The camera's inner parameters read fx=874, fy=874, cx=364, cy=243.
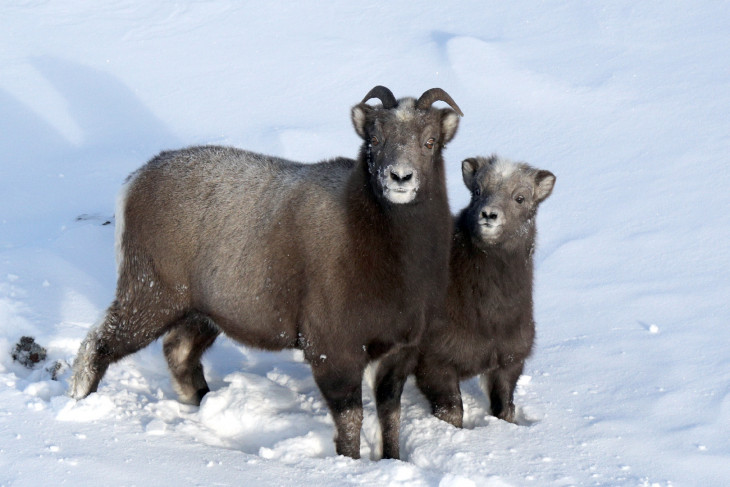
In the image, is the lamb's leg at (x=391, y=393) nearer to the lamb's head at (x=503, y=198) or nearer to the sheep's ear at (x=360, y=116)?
the lamb's head at (x=503, y=198)

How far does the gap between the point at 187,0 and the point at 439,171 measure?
1472 centimetres

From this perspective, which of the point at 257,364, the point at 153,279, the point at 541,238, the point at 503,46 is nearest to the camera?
the point at 153,279

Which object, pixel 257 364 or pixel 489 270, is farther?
pixel 257 364

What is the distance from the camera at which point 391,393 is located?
8.00 metres

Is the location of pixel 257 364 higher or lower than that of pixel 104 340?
lower

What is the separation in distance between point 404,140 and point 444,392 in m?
2.48

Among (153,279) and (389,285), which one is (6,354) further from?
(389,285)

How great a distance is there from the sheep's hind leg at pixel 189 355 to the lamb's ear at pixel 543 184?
11.4 ft

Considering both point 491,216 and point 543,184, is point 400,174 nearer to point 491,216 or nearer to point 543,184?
point 491,216

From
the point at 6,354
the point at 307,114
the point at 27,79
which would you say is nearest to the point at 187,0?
the point at 27,79

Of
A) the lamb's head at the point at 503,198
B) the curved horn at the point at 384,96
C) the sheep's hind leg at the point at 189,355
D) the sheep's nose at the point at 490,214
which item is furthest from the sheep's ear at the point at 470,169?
the sheep's hind leg at the point at 189,355

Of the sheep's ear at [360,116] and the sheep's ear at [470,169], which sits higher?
the sheep's ear at [360,116]

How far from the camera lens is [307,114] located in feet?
51.6

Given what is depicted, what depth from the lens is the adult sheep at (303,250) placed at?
7.31 meters
